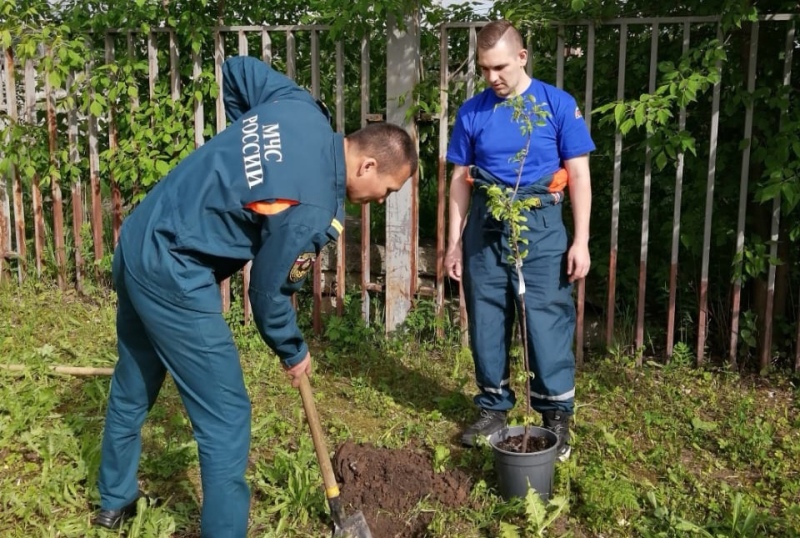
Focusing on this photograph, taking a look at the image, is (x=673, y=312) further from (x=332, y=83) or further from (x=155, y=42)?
(x=155, y=42)

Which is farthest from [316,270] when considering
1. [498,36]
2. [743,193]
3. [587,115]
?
[743,193]

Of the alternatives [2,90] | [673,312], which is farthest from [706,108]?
[2,90]

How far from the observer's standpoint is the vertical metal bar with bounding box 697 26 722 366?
4.68 metres

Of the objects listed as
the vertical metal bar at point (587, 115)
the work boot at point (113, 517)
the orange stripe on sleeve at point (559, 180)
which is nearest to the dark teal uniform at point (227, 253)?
the work boot at point (113, 517)

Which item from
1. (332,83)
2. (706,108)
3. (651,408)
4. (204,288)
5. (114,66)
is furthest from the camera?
(332,83)

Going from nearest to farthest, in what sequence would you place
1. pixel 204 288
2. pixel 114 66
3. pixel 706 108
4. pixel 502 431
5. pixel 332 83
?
pixel 204 288 → pixel 502 431 → pixel 706 108 → pixel 114 66 → pixel 332 83

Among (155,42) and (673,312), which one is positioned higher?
(155,42)

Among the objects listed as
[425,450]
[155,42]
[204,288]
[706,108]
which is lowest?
[425,450]

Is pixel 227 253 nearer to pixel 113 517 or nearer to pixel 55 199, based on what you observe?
pixel 113 517

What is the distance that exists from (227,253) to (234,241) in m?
0.05

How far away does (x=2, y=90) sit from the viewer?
6238 millimetres

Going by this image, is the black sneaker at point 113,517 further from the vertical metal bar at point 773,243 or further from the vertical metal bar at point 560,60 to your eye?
the vertical metal bar at point 773,243

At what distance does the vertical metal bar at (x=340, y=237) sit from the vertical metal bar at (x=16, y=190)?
7.98 feet

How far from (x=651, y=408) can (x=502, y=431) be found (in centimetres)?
123
